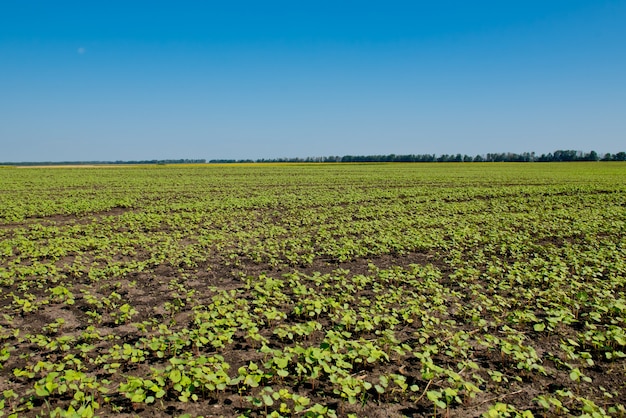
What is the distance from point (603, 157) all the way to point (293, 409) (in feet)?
519

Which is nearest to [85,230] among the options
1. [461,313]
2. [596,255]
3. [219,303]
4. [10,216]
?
[10,216]

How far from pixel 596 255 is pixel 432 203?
11.8 metres

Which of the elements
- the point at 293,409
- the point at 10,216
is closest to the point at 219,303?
the point at 293,409

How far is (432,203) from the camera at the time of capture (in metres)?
21.2

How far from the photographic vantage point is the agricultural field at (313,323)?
13.2 feet

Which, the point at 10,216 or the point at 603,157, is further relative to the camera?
the point at 603,157

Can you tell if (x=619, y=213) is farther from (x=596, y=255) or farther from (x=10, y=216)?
(x=10, y=216)

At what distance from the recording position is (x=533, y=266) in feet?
28.8

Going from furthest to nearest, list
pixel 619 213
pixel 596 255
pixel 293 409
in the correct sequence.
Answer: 1. pixel 619 213
2. pixel 596 255
3. pixel 293 409

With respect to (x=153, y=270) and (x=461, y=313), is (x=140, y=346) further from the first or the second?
(x=461, y=313)

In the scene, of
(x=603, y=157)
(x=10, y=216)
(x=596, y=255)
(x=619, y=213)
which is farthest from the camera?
(x=603, y=157)

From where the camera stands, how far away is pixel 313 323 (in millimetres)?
5574

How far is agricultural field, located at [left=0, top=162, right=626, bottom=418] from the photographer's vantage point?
4.02 m

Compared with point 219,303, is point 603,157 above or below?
above
